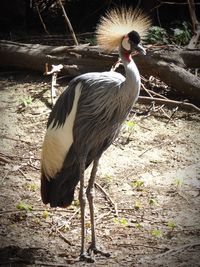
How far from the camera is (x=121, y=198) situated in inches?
141

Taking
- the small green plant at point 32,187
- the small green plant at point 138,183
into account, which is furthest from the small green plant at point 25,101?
the small green plant at point 138,183

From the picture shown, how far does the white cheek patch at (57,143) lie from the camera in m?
2.86

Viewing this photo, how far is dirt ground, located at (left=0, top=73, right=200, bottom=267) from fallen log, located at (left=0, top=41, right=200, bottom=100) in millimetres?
349

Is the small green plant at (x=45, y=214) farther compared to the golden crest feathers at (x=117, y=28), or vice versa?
the small green plant at (x=45, y=214)

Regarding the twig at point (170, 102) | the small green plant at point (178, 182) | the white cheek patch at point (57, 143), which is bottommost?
the small green plant at point (178, 182)

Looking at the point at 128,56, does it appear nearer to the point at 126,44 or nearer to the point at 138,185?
the point at 126,44

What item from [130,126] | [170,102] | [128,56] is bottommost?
[130,126]

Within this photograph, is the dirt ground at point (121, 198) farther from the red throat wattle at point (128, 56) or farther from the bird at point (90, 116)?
the red throat wattle at point (128, 56)

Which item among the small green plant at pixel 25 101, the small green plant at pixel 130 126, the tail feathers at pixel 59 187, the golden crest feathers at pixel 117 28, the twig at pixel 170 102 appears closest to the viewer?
the golden crest feathers at pixel 117 28

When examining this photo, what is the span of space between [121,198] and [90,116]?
0.97 m

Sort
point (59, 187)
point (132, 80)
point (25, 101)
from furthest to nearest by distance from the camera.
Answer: point (25, 101)
point (59, 187)
point (132, 80)

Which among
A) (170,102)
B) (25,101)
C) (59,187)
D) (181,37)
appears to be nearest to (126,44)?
(59,187)

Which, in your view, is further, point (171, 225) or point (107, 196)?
point (107, 196)

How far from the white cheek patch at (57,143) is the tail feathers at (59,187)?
0.04 meters
